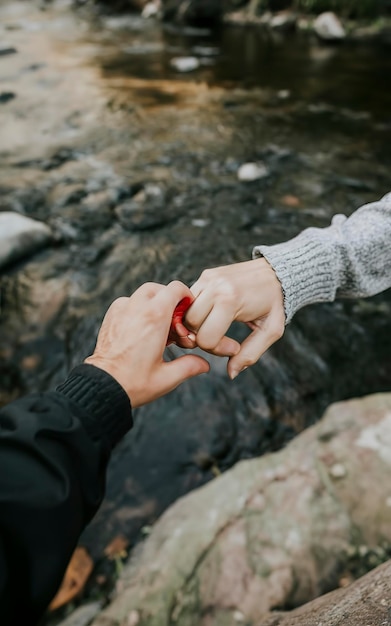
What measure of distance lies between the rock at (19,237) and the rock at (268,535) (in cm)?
329

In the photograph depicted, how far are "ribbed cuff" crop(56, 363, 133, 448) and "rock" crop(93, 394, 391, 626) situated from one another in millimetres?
1290

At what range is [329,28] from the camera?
1391cm

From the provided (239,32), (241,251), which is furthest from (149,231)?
(239,32)

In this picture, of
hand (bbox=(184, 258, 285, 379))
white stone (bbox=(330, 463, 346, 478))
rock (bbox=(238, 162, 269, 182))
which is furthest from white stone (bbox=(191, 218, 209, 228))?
A: hand (bbox=(184, 258, 285, 379))

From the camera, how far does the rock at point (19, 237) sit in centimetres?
491

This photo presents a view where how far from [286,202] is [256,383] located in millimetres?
3015

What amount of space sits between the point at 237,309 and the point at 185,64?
38.5 ft

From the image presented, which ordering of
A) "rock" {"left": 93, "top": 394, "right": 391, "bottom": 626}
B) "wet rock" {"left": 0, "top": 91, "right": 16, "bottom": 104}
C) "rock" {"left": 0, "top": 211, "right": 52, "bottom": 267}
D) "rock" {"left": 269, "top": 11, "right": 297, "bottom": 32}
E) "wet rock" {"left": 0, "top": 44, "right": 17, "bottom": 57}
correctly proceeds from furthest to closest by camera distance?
"rock" {"left": 269, "top": 11, "right": 297, "bottom": 32}
"wet rock" {"left": 0, "top": 44, "right": 17, "bottom": 57}
"wet rock" {"left": 0, "top": 91, "right": 16, "bottom": 104}
"rock" {"left": 0, "top": 211, "right": 52, "bottom": 267}
"rock" {"left": 93, "top": 394, "right": 391, "bottom": 626}

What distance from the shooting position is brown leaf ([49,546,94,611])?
8.14ft

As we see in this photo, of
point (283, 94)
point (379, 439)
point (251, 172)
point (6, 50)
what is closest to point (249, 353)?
point (379, 439)

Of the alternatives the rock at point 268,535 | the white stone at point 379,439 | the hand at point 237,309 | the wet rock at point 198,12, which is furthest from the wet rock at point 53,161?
the wet rock at point 198,12

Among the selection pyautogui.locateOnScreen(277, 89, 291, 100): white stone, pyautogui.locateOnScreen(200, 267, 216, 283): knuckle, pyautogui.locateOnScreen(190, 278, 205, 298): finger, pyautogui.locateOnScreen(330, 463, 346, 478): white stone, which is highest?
pyautogui.locateOnScreen(200, 267, 216, 283): knuckle

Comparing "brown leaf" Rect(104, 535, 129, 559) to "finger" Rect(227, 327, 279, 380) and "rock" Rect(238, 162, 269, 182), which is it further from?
"rock" Rect(238, 162, 269, 182)

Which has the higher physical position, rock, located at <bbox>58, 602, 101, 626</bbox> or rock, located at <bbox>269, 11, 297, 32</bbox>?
rock, located at <bbox>269, 11, 297, 32</bbox>
